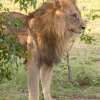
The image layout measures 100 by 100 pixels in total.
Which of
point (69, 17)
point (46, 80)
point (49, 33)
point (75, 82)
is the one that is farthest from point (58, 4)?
point (75, 82)

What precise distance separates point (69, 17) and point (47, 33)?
380 mm

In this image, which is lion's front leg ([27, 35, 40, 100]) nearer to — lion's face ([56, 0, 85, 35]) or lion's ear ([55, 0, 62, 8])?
lion's face ([56, 0, 85, 35])

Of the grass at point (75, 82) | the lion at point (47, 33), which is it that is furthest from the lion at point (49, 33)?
the grass at point (75, 82)

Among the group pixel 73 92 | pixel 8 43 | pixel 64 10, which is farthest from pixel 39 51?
pixel 8 43

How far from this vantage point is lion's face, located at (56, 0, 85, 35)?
6.24 m

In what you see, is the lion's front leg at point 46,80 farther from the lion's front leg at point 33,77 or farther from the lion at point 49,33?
the lion's front leg at point 33,77

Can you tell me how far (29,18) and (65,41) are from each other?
23.7 inches

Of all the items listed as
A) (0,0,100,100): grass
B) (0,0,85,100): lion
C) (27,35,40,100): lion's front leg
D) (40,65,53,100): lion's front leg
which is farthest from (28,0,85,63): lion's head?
(0,0,100,100): grass

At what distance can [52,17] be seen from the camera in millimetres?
6301

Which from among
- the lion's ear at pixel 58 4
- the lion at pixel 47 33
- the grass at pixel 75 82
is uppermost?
the lion's ear at pixel 58 4

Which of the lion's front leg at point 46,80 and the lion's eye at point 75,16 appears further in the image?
the lion's front leg at point 46,80

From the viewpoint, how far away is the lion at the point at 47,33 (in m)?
6.25

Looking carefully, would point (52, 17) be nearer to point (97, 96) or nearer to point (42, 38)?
point (42, 38)

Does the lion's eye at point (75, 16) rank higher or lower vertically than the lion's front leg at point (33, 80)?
higher
